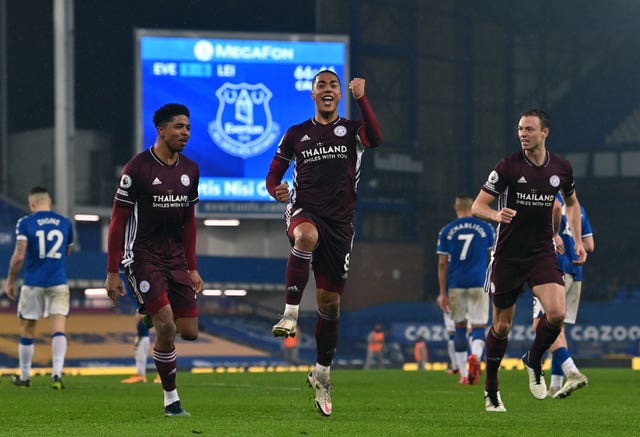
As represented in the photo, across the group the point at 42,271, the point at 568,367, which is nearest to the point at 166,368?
the point at 568,367

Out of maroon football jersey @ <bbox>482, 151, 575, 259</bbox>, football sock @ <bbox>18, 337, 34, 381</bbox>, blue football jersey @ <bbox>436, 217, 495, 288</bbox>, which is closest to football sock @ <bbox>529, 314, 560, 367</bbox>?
maroon football jersey @ <bbox>482, 151, 575, 259</bbox>

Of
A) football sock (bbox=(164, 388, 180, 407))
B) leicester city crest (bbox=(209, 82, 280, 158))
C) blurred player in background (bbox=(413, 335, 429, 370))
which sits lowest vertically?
blurred player in background (bbox=(413, 335, 429, 370))

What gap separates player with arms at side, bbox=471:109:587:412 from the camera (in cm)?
984

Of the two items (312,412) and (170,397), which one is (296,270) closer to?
(170,397)

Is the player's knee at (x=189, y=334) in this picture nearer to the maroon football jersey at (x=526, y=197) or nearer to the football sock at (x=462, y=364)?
the maroon football jersey at (x=526, y=197)

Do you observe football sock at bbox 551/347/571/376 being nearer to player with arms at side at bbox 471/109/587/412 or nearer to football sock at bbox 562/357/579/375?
football sock at bbox 562/357/579/375

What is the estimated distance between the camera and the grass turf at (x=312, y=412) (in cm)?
795

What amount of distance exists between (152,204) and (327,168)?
1.25m

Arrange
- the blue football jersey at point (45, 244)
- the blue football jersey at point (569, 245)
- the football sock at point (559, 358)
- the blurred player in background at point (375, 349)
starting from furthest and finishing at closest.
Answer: the blurred player in background at point (375, 349)
the blue football jersey at point (45, 244)
the blue football jersey at point (569, 245)
the football sock at point (559, 358)

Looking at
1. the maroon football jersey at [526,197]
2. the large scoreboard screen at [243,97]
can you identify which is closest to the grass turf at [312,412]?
the maroon football jersey at [526,197]

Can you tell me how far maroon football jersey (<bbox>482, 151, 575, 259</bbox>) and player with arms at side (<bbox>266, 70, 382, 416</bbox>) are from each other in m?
1.19

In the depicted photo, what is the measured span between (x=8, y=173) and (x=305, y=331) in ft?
37.3

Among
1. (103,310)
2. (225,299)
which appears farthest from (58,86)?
(225,299)

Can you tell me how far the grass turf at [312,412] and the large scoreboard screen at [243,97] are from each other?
62.1 feet
